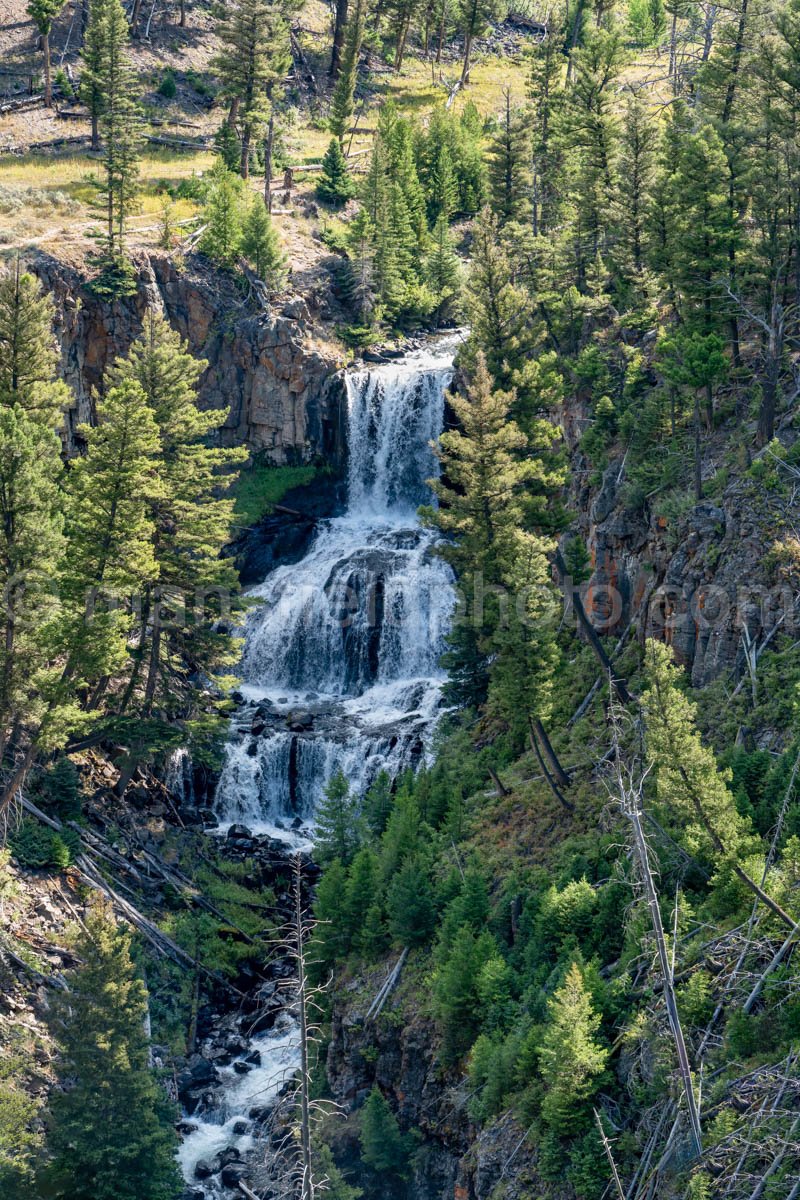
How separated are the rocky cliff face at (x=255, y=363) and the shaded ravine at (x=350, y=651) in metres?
1.83

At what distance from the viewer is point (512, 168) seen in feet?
196

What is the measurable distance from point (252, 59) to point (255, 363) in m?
17.5

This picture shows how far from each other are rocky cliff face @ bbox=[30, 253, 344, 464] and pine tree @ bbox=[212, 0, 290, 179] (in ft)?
37.8

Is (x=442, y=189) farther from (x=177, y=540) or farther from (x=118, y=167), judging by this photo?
(x=177, y=540)

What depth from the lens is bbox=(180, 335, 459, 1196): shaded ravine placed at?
48.8 metres

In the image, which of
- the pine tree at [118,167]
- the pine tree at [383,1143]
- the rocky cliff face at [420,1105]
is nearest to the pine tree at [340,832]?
the rocky cliff face at [420,1105]

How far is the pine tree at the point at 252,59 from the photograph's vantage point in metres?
69.8

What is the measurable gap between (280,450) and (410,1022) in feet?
119

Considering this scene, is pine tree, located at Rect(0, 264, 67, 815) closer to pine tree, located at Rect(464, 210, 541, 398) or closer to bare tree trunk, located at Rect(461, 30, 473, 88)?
pine tree, located at Rect(464, 210, 541, 398)

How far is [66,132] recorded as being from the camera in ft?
263

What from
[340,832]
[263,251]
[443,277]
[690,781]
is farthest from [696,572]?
[443,277]

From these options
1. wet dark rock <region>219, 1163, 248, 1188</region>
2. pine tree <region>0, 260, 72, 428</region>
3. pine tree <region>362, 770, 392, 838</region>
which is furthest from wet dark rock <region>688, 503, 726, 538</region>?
pine tree <region>0, 260, 72, 428</region>

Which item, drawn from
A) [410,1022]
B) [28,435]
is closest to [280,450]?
[28,435]

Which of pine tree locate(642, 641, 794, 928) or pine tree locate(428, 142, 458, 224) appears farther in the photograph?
pine tree locate(428, 142, 458, 224)
